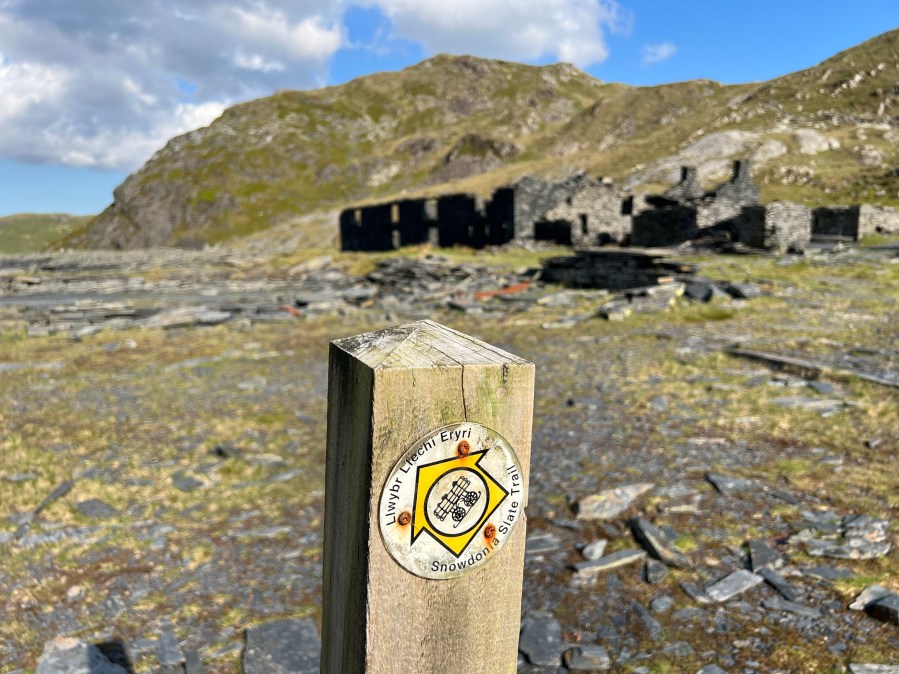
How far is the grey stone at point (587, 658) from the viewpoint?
3088 mm

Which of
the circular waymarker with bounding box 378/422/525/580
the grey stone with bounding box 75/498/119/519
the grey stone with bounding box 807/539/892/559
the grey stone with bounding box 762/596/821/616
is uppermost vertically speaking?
the circular waymarker with bounding box 378/422/525/580

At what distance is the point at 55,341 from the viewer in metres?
12.9

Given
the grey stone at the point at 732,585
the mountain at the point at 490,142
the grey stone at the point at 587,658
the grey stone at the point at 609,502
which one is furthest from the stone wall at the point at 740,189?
the grey stone at the point at 587,658

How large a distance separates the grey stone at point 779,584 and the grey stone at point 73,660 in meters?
3.75

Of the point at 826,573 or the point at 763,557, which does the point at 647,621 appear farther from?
the point at 826,573

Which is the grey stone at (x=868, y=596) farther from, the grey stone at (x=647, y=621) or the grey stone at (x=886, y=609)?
the grey stone at (x=647, y=621)

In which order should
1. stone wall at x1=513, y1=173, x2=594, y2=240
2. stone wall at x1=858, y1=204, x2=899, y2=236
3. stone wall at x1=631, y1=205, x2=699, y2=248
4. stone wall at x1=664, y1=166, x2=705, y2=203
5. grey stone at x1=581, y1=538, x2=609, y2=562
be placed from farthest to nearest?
stone wall at x1=513, y1=173, x2=594, y2=240 < stone wall at x1=664, y1=166, x2=705, y2=203 < stone wall at x1=631, y1=205, x2=699, y2=248 < stone wall at x1=858, y1=204, x2=899, y2=236 < grey stone at x1=581, y1=538, x2=609, y2=562

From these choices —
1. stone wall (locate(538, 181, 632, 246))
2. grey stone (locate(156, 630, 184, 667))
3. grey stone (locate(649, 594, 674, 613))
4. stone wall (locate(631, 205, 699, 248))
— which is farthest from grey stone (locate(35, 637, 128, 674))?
stone wall (locate(538, 181, 632, 246))

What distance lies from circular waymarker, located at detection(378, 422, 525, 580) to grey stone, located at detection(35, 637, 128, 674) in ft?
8.52

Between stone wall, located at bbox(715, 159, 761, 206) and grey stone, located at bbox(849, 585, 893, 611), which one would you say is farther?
stone wall, located at bbox(715, 159, 761, 206)

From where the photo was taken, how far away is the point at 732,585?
3.65 m

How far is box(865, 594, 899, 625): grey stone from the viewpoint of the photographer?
3.22 metres

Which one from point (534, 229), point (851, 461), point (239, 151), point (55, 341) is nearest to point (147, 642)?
point (851, 461)

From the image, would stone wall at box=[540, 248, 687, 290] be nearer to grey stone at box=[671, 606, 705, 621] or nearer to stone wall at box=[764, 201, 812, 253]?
stone wall at box=[764, 201, 812, 253]
